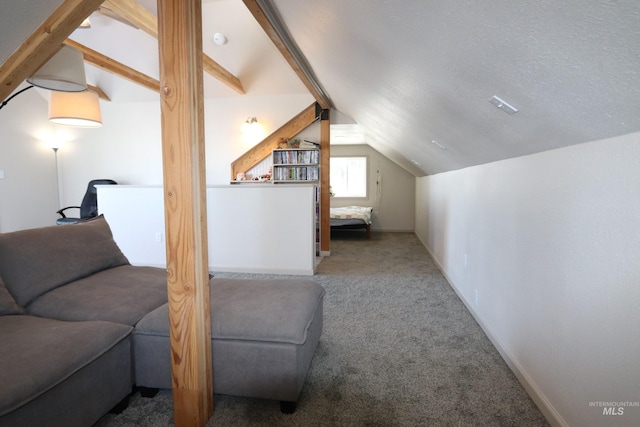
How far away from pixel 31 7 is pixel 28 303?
60.5 inches

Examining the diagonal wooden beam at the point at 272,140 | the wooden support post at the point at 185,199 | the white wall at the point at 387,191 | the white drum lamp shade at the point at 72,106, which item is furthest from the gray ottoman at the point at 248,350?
the white wall at the point at 387,191

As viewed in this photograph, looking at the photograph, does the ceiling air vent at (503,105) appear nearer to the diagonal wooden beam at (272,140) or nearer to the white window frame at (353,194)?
the diagonal wooden beam at (272,140)

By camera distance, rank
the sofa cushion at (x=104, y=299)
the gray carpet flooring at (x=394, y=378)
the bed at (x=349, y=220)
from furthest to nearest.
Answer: the bed at (x=349, y=220) → the sofa cushion at (x=104, y=299) → the gray carpet flooring at (x=394, y=378)

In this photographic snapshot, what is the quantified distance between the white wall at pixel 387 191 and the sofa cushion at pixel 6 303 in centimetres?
657

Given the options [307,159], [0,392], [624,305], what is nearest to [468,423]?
[624,305]

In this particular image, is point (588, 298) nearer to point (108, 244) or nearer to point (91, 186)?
point (108, 244)

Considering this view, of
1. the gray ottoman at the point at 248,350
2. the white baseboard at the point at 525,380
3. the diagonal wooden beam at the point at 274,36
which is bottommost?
the white baseboard at the point at 525,380

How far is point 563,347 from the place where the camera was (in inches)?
55.4

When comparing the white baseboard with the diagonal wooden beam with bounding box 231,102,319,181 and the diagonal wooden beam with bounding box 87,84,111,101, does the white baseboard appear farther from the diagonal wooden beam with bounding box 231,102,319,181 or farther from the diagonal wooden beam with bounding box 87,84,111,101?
the diagonal wooden beam with bounding box 87,84,111,101

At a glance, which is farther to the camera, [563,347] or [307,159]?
[307,159]

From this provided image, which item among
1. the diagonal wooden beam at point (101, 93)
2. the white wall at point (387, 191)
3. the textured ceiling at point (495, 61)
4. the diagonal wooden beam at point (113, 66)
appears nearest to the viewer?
the textured ceiling at point (495, 61)

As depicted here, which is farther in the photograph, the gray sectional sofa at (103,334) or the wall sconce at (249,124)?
the wall sconce at (249,124)

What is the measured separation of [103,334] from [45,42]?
173 centimetres

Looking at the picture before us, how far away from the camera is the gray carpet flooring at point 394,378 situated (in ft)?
5.02
